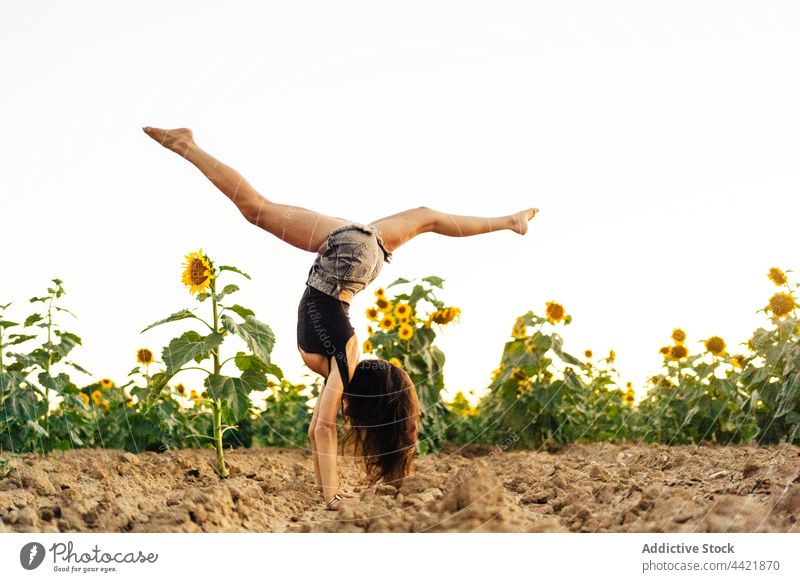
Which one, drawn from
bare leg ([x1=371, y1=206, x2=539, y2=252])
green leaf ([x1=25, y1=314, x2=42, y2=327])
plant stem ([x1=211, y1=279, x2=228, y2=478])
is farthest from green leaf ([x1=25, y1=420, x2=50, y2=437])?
bare leg ([x1=371, y1=206, x2=539, y2=252])

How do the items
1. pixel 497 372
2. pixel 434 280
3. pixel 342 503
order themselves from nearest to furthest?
pixel 342 503 < pixel 434 280 < pixel 497 372

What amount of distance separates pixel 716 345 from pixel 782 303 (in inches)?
21.5

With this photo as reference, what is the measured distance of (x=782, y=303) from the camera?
3719mm

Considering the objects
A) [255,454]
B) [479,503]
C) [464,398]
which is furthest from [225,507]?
[464,398]

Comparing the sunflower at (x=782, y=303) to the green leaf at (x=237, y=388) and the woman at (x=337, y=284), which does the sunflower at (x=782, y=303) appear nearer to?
the woman at (x=337, y=284)

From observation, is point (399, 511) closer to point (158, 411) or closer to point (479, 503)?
point (479, 503)

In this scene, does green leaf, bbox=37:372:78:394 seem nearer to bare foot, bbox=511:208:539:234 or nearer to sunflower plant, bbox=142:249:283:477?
sunflower plant, bbox=142:249:283:477

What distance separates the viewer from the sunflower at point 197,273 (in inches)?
118

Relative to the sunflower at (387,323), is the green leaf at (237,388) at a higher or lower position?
lower

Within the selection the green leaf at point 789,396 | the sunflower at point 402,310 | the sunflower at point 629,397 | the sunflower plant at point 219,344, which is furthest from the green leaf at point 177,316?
the sunflower at point 629,397

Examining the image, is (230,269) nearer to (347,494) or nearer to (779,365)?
(347,494)

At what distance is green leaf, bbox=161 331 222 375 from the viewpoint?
2.89m
